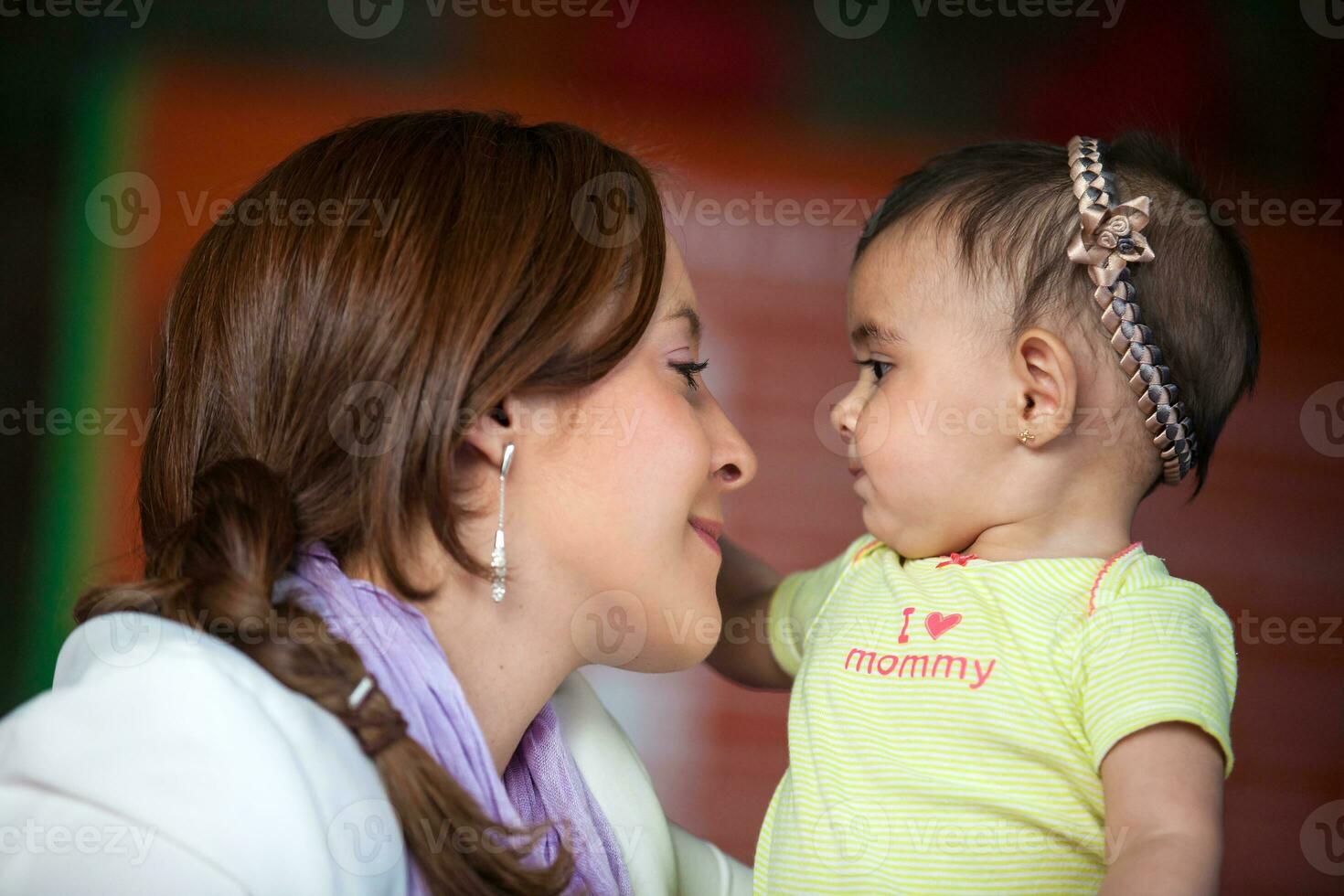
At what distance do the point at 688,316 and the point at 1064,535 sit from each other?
1.94 feet

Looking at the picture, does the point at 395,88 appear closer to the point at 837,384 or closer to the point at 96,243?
the point at 96,243

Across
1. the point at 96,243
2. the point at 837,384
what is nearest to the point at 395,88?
the point at 96,243

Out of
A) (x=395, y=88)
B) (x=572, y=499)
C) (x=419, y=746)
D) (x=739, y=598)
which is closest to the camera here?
(x=419, y=746)

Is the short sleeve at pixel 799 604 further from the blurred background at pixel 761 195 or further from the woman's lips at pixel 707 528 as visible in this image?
the blurred background at pixel 761 195

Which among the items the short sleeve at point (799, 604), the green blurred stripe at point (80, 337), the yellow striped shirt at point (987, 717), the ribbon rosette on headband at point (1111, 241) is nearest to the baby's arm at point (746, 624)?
the short sleeve at point (799, 604)

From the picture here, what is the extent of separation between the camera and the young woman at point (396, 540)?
Answer: 45.0 inches

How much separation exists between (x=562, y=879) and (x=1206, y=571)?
349 cm

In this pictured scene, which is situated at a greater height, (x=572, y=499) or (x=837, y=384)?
(x=837, y=384)

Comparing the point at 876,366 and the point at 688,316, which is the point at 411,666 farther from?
the point at 876,366

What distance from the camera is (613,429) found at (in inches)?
63.2

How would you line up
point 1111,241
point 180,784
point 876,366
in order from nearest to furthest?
point 180,784, point 1111,241, point 876,366

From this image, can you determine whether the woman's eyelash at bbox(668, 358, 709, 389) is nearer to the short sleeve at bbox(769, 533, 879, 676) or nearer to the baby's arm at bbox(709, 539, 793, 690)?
the short sleeve at bbox(769, 533, 879, 676)

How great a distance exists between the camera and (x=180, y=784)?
112 centimetres

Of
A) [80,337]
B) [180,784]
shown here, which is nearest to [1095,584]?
[180,784]
